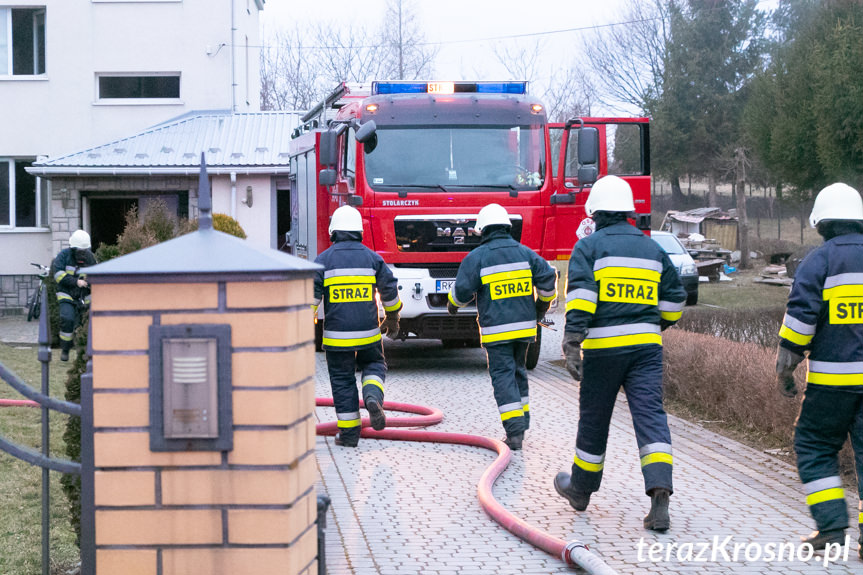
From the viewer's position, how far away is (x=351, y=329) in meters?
8.06

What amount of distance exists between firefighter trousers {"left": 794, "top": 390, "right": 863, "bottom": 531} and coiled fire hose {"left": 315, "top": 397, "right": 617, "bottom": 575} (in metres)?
1.26

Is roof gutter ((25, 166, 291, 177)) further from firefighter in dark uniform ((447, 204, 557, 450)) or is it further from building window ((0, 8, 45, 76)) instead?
firefighter in dark uniform ((447, 204, 557, 450))

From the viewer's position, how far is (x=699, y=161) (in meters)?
50.2

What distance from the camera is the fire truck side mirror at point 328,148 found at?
1141cm

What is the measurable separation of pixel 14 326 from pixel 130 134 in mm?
5859

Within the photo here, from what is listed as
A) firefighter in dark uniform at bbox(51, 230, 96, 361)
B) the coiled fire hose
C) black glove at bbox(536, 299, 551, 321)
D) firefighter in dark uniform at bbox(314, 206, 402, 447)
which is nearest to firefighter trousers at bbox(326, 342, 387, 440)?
firefighter in dark uniform at bbox(314, 206, 402, 447)

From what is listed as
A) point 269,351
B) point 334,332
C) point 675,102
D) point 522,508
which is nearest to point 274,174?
point 334,332

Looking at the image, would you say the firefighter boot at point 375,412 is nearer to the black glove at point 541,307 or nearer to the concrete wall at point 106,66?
the black glove at point 541,307

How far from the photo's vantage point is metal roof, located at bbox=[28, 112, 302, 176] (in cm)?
2197

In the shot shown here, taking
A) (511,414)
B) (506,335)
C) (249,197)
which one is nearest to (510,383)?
(511,414)

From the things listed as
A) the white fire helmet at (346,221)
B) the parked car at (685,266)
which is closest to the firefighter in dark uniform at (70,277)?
the white fire helmet at (346,221)

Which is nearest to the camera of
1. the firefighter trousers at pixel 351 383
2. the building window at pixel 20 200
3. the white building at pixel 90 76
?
the firefighter trousers at pixel 351 383

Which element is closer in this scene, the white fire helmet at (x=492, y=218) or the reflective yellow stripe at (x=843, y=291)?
the reflective yellow stripe at (x=843, y=291)

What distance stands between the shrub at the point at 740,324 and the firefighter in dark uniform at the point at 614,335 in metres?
6.95
